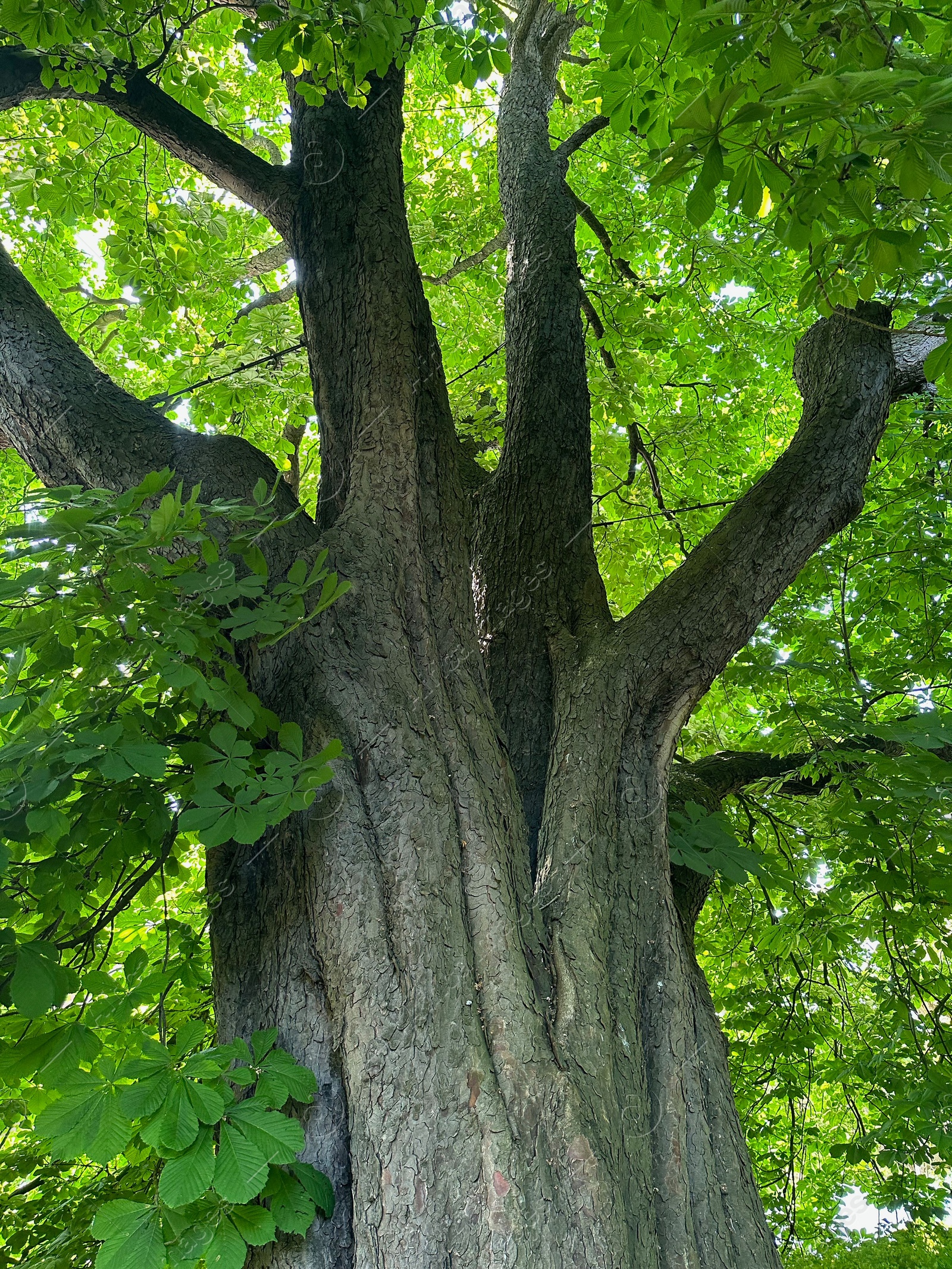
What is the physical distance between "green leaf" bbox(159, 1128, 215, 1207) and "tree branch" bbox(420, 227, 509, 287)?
222 inches

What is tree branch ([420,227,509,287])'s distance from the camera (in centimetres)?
592

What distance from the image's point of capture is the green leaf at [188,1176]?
135 cm

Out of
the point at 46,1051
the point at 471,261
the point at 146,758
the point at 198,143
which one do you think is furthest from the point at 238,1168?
the point at 471,261

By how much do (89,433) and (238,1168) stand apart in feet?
6.68

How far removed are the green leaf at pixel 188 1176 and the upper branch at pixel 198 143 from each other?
2.97 metres

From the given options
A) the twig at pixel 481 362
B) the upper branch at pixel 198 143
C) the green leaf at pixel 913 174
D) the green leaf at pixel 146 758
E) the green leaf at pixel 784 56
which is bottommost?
the green leaf at pixel 146 758

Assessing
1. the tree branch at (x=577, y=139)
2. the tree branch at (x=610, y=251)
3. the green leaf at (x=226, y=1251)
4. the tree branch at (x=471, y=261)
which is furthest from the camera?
the tree branch at (x=471, y=261)

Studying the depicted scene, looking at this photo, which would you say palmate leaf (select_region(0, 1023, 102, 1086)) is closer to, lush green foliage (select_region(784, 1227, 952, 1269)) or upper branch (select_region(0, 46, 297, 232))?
upper branch (select_region(0, 46, 297, 232))

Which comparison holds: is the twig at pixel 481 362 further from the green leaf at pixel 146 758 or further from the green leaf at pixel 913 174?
the green leaf at pixel 146 758

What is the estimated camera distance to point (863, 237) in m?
1.62

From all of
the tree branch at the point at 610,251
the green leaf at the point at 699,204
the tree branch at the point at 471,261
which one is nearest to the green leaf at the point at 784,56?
the green leaf at the point at 699,204

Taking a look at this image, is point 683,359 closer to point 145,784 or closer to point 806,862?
point 806,862

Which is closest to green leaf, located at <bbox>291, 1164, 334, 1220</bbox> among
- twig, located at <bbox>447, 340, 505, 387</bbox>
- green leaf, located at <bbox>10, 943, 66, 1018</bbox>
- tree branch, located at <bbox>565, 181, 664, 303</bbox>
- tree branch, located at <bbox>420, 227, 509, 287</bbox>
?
green leaf, located at <bbox>10, 943, 66, 1018</bbox>

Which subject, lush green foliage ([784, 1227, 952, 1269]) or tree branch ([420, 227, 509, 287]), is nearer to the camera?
lush green foliage ([784, 1227, 952, 1269])
